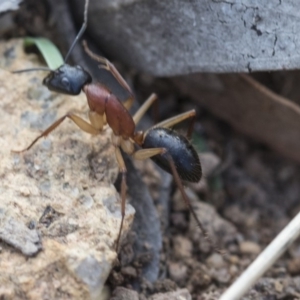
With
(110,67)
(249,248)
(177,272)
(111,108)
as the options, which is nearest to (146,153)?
(111,108)

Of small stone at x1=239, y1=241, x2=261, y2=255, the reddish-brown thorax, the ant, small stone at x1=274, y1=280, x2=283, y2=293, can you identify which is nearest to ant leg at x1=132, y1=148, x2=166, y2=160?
the ant

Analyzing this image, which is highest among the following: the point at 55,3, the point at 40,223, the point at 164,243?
the point at 55,3

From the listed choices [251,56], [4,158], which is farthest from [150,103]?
[4,158]

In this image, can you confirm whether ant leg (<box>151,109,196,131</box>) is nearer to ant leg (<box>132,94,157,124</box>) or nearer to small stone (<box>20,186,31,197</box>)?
ant leg (<box>132,94,157,124</box>)

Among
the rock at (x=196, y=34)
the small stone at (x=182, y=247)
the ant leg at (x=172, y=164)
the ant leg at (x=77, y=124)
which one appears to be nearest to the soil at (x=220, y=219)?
the small stone at (x=182, y=247)

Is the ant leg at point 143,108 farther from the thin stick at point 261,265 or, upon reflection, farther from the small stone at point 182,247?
the thin stick at point 261,265

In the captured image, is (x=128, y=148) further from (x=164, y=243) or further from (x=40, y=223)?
(x=40, y=223)
